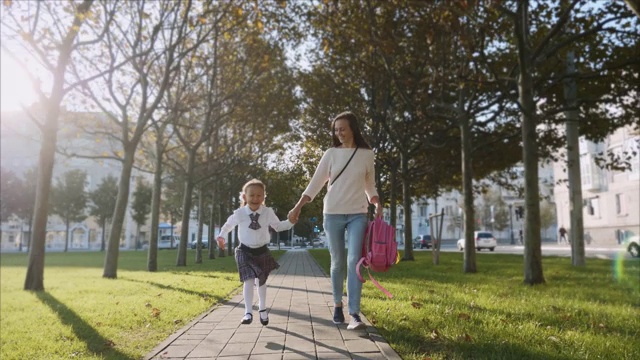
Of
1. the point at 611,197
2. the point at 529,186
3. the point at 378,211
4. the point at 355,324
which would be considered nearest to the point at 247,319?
the point at 355,324

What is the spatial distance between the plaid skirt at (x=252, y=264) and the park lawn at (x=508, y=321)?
1.38 m

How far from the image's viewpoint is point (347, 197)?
493 centimetres

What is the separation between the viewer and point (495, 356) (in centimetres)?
398

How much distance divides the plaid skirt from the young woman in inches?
28.3

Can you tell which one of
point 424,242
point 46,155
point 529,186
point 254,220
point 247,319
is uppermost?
point 46,155

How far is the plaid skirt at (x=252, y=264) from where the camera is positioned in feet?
17.5

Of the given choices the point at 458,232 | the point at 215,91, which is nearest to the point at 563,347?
the point at 215,91

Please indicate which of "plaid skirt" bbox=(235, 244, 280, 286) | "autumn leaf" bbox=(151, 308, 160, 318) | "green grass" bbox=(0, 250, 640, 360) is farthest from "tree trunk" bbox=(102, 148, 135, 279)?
"plaid skirt" bbox=(235, 244, 280, 286)

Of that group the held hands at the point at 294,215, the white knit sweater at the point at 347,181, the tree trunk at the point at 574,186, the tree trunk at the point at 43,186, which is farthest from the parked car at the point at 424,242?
the held hands at the point at 294,215

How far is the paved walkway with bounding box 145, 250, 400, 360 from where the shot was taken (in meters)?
4.19

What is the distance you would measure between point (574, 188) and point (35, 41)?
1666 cm

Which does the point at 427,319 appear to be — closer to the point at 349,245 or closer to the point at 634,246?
the point at 349,245

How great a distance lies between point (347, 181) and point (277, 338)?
1.74 meters

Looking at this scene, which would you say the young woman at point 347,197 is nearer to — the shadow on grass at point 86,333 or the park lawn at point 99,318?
the park lawn at point 99,318
